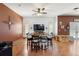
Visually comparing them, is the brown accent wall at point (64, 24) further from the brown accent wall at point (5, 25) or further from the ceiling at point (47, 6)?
the brown accent wall at point (5, 25)

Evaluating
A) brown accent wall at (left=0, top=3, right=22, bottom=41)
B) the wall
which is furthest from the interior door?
brown accent wall at (left=0, top=3, right=22, bottom=41)

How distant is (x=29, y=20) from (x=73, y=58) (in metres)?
9.11

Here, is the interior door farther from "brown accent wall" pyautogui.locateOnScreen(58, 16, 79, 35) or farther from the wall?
the wall

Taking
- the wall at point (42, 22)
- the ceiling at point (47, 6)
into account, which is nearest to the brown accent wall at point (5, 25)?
the ceiling at point (47, 6)

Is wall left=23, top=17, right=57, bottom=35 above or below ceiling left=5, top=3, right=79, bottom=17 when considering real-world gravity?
below

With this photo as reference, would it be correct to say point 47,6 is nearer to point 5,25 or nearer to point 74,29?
point 5,25

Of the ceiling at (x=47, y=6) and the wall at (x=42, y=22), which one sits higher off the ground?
the ceiling at (x=47, y=6)

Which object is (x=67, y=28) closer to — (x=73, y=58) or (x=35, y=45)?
(x=35, y=45)

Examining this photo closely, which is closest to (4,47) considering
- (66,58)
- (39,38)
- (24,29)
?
(66,58)

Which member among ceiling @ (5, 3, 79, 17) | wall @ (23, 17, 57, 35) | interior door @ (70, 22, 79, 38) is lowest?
interior door @ (70, 22, 79, 38)

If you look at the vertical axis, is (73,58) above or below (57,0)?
below

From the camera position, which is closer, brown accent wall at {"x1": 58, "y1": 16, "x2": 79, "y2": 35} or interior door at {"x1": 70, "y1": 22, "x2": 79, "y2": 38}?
interior door at {"x1": 70, "y1": 22, "x2": 79, "y2": 38}

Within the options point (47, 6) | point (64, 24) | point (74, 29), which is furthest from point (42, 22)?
point (47, 6)

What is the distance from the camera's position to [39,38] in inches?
240
